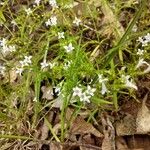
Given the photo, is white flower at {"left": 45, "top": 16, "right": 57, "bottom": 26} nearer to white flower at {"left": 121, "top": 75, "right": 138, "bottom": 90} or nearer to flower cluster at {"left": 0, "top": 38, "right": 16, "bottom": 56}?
flower cluster at {"left": 0, "top": 38, "right": 16, "bottom": 56}

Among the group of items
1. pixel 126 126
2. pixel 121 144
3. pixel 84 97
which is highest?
pixel 84 97

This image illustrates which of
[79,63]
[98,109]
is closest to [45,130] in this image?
[98,109]

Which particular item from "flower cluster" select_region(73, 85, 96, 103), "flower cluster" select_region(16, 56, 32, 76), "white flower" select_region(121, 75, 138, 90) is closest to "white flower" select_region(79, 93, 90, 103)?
"flower cluster" select_region(73, 85, 96, 103)

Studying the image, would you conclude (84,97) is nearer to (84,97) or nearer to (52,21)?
(84,97)

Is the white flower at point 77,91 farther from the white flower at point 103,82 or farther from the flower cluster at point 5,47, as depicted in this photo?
the flower cluster at point 5,47

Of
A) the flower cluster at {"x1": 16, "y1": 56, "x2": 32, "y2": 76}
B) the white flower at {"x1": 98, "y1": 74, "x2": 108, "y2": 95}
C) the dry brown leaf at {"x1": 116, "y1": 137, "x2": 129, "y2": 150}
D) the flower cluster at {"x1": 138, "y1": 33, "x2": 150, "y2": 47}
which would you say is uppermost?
the flower cluster at {"x1": 138, "y1": 33, "x2": 150, "y2": 47}

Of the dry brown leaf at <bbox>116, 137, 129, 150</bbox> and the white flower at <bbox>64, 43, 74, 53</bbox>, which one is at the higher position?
the white flower at <bbox>64, 43, 74, 53</bbox>

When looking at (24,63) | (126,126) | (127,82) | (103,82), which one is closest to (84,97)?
(103,82)
